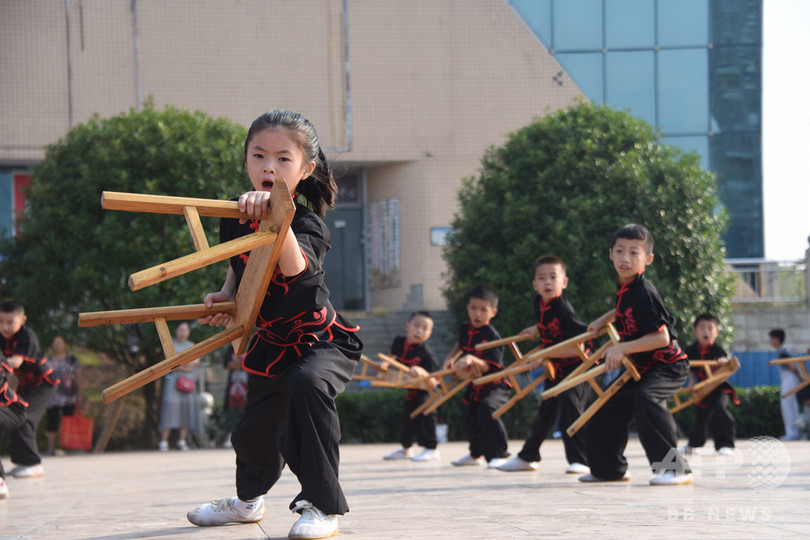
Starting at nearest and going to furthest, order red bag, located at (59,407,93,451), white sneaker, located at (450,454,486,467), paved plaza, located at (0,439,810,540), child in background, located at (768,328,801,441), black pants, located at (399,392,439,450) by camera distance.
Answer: paved plaza, located at (0,439,810,540), white sneaker, located at (450,454,486,467), black pants, located at (399,392,439,450), red bag, located at (59,407,93,451), child in background, located at (768,328,801,441)

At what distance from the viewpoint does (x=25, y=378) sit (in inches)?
331

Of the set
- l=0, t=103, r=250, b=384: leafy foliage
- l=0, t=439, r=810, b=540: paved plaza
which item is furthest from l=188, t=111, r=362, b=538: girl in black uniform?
l=0, t=103, r=250, b=384: leafy foliage

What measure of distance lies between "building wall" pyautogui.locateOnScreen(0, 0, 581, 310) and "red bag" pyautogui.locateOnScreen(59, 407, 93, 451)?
22.8ft

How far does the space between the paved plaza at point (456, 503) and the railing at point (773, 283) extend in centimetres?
915

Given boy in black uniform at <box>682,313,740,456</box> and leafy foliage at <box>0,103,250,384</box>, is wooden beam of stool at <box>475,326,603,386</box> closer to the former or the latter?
boy in black uniform at <box>682,313,740,456</box>

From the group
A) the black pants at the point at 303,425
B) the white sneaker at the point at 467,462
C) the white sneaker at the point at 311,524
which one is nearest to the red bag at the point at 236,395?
the white sneaker at the point at 467,462

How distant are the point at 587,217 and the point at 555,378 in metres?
6.74

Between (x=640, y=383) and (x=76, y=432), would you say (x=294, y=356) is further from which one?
(x=76, y=432)

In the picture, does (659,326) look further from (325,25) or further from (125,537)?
(325,25)

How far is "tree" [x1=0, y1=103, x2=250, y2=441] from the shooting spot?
1237 centimetres

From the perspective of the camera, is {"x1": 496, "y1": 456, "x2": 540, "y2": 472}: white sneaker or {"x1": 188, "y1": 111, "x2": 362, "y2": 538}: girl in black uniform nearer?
{"x1": 188, "y1": 111, "x2": 362, "y2": 538}: girl in black uniform

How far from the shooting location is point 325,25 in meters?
18.8

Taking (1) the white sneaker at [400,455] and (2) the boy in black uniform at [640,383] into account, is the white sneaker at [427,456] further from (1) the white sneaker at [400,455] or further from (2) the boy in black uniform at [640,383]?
(2) the boy in black uniform at [640,383]

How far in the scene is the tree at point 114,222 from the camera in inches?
487
